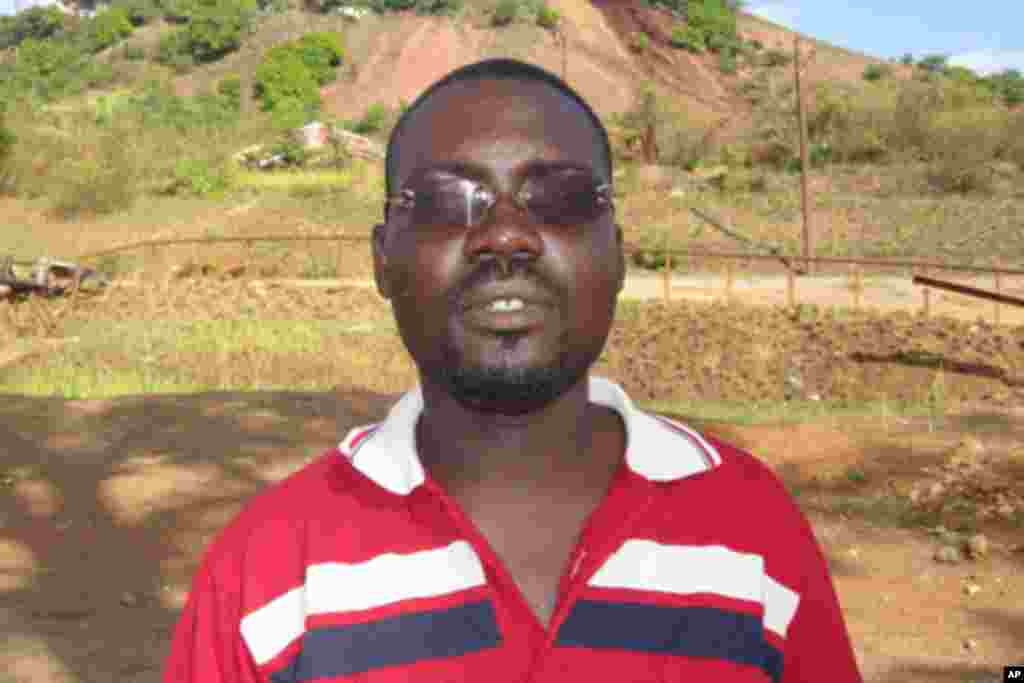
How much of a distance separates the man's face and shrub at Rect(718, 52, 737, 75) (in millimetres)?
84683

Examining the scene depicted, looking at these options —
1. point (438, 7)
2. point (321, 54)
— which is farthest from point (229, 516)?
point (438, 7)

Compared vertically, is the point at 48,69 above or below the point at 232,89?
above

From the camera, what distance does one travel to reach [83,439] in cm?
988

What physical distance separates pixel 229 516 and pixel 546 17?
2784 inches

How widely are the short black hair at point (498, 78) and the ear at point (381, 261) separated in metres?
0.04

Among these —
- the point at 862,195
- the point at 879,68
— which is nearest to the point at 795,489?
the point at 862,195

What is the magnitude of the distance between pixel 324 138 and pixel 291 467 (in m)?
39.8

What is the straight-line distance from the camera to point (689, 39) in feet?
281

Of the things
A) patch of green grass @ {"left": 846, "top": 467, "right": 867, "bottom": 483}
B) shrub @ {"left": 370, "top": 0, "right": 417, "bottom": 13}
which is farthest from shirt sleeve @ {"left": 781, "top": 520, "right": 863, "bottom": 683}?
shrub @ {"left": 370, "top": 0, "right": 417, "bottom": 13}

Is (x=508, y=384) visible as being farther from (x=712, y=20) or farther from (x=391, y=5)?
(x=712, y=20)

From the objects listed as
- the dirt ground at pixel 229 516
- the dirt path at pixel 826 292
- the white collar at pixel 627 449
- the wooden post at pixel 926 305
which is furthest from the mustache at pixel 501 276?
the dirt path at pixel 826 292

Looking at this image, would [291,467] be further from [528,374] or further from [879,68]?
[879,68]

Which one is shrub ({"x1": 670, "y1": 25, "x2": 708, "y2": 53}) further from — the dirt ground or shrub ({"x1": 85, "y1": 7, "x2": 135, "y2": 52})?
the dirt ground

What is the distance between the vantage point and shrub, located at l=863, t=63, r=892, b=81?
76812mm
